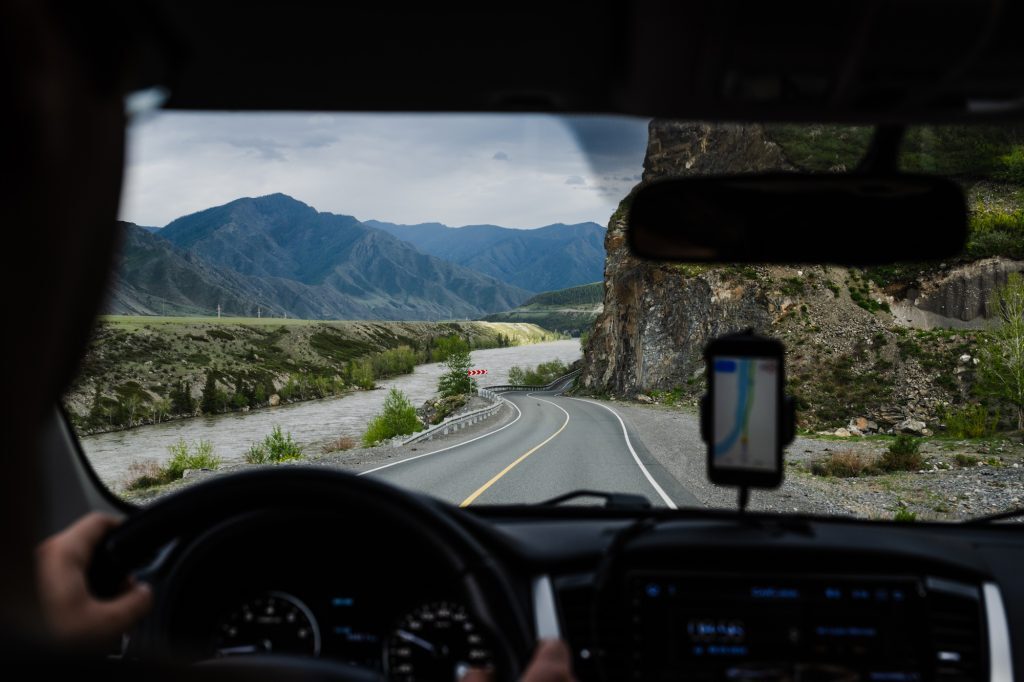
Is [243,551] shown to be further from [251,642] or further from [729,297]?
[729,297]

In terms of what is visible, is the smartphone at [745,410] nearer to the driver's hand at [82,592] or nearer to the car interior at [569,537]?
the car interior at [569,537]

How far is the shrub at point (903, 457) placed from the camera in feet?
30.6

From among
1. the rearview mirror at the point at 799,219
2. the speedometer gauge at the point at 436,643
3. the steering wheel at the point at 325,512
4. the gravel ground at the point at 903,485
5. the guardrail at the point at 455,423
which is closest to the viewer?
the steering wheel at the point at 325,512

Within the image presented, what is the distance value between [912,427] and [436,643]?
12903 millimetres

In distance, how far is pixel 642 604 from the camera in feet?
7.99

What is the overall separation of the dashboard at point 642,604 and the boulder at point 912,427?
37.5 feet

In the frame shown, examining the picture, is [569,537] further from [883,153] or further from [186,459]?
[186,459]

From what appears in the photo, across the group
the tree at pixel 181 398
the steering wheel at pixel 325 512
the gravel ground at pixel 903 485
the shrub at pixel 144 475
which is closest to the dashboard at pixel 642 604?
the steering wheel at pixel 325 512

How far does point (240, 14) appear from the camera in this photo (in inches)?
84.0

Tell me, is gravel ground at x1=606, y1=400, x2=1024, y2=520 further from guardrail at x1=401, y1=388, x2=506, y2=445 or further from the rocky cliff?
guardrail at x1=401, y1=388, x2=506, y2=445

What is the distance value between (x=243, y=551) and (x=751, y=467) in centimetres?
165

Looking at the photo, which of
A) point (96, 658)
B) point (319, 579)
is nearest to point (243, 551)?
point (319, 579)

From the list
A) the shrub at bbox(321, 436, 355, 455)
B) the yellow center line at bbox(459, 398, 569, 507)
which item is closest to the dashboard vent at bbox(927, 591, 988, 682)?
the yellow center line at bbox(459, 398, 569, 507)

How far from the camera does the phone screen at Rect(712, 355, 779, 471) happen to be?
2578mm
